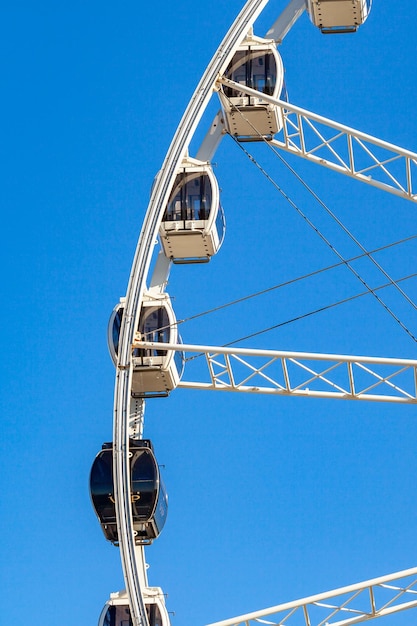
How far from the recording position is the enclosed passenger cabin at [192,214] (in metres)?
34.3

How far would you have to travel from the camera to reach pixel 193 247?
1362 inches

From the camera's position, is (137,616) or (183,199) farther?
(183,199)

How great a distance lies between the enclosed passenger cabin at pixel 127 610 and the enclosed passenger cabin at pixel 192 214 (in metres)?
6.02

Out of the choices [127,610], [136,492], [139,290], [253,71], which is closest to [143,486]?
[136,492]

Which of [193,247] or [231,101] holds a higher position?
[231,101]

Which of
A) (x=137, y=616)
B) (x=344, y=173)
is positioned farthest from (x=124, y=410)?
(x=344, y=173)

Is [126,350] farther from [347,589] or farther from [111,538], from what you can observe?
[347,589]

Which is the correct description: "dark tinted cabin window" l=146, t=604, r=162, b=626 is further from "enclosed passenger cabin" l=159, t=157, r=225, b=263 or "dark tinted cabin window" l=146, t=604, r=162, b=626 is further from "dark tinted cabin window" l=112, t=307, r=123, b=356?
"enclosed passenger cabin" l=159, t=157, r=225, b=263

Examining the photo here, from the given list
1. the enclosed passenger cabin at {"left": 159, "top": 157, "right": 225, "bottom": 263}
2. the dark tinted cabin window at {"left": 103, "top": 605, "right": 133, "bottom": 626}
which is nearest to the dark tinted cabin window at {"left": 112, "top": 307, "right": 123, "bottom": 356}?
the enclosed passenger cabin at {"left": 159, "top": 157, "right": 225, "bottom": 263}

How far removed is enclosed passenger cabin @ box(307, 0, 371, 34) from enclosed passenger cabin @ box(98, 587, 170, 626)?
11.2 meters

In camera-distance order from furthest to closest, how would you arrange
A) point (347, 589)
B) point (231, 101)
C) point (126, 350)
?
point (231, 101) < point (126, 350) < point (347, 589)

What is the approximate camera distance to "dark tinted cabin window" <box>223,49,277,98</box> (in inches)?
1388

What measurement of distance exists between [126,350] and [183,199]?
3107 mm

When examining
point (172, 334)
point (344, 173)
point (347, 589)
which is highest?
point (344, 173)
